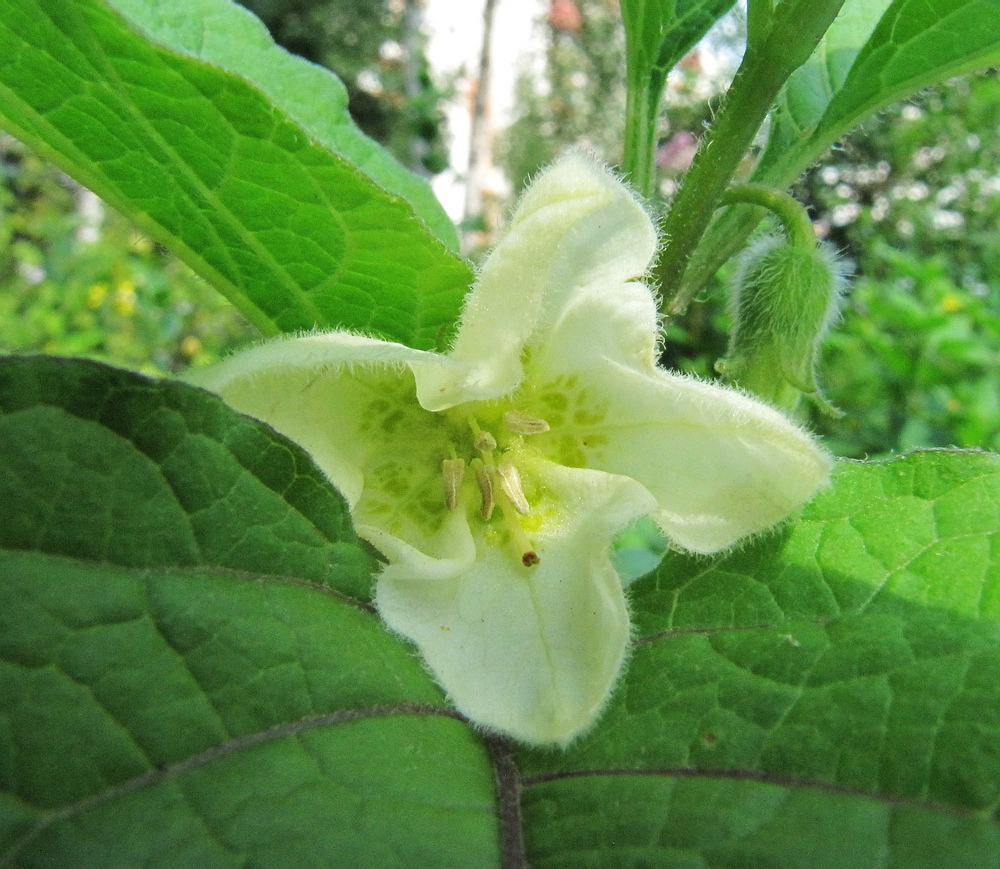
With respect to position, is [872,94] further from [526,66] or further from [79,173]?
[526,66]

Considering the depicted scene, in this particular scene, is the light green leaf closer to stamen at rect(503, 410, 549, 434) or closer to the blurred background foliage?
the blurred background foliage

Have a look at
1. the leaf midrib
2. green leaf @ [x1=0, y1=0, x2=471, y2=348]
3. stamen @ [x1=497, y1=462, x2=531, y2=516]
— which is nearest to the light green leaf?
green leaf @ [x1=0, y1=0, x2=471, y2=348]

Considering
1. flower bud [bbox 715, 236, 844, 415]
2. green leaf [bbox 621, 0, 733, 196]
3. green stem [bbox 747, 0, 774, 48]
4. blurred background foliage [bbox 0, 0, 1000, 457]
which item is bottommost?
blurred background foliage [bbox 0, 0, 1000, 457]

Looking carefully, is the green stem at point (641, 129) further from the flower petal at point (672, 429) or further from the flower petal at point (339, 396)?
the flower petal at point (339, 396)

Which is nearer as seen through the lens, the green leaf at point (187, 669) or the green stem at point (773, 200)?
the green leaf at point (187, 669)

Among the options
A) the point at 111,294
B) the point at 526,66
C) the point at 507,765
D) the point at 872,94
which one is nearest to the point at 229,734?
the point at 507,765

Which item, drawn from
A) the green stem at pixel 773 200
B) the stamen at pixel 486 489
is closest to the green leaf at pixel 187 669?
the stamen at pixel 486 489
